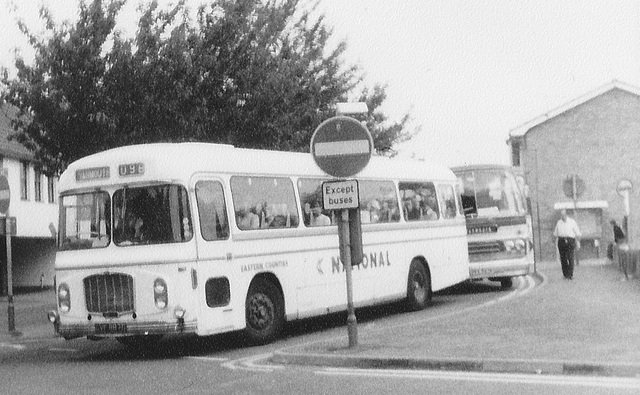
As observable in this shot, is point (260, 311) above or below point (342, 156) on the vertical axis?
below

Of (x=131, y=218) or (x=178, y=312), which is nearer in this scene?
(x=178, y=312)

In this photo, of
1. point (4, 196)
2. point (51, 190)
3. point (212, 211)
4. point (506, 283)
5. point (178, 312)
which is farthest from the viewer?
point (51, 190)

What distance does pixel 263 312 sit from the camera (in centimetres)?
1465

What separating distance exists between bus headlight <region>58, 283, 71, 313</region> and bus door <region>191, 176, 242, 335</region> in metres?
1.87

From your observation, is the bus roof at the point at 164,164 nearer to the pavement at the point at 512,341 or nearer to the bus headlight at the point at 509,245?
the pavement at the point at 512,341

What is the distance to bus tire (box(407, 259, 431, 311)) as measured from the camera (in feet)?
62.7

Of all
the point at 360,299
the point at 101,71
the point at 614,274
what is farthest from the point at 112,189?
the point at 614,274

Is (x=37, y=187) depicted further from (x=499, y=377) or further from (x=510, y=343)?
(x=499, y=377)

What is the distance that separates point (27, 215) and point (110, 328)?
85.5 feet

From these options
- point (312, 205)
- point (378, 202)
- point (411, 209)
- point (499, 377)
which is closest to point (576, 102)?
point (411, 209)

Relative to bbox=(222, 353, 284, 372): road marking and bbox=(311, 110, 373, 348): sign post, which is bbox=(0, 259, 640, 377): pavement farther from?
bbox=(311, 110, 373, 348): sign post

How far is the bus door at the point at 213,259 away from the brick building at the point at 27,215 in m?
23.5

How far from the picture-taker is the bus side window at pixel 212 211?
1370 cm

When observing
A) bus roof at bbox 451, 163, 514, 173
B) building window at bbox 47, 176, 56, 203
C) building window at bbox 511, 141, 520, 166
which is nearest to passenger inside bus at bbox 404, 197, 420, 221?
bus roof at bbox 451, 163, 514, 173
